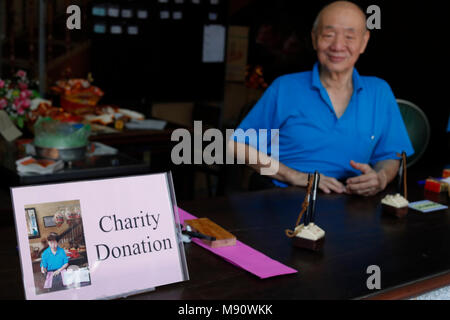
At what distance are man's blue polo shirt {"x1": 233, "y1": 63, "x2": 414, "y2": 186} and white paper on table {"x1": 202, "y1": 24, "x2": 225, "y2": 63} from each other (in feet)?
10.4

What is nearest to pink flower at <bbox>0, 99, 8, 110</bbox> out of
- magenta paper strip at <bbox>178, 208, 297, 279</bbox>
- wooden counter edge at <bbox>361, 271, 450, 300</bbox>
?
magenta paper strip at <bbox>178, 208, 297, 279</bbox>

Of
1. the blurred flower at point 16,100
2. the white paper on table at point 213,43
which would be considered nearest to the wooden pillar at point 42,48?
the blurred flower at point 16,100

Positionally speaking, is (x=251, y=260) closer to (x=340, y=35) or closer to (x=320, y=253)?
(x=320, y=253)

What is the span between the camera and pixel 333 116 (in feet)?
8.21

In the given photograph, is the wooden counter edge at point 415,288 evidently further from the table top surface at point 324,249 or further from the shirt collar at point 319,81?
the shirt collar at point 319,81

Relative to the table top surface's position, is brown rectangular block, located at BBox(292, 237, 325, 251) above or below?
above

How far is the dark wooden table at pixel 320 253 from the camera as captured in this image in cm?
129

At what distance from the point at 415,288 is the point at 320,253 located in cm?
26

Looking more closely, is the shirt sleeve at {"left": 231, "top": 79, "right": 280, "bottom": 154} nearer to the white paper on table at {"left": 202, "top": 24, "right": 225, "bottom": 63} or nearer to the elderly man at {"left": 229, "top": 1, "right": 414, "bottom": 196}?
the elderly man at {"left": 229, "top": 1, "right": 414, "bottom": 196}

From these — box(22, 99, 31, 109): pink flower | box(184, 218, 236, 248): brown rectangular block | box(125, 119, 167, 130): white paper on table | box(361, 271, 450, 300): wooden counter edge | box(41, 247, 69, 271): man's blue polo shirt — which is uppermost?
box(41, 247, 69, 271): man's blue polo shirt

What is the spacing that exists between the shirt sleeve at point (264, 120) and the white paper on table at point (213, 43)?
10.5 feet

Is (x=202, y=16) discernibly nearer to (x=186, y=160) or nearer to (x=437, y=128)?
(x=186, y=160)

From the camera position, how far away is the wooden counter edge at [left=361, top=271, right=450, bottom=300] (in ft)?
4.32

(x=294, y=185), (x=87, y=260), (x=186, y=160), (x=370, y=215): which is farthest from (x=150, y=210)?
(x=186, y=160)
